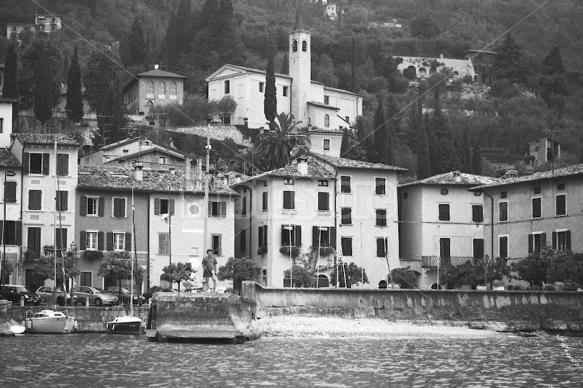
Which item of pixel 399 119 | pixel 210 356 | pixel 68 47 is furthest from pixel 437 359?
pixel 68 47

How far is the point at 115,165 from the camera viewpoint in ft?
337

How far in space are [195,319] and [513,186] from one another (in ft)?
115

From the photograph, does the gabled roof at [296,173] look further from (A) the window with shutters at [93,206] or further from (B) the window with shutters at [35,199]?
(B) the window with shutters at [35,199]

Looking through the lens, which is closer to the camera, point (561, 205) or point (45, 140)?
point (561, 205)

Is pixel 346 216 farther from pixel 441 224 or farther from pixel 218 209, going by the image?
pixel 218 209

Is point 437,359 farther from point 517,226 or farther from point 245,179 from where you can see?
point 245,179

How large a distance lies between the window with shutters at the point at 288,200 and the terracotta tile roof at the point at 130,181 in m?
3.16

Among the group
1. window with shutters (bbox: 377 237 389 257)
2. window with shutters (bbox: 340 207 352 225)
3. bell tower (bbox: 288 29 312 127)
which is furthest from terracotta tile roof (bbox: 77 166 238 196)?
bell tower (bbox: 288 29 312 127)

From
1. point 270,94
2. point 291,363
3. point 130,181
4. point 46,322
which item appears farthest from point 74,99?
point 291,363

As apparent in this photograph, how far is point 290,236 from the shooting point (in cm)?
8956

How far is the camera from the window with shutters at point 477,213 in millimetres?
94375

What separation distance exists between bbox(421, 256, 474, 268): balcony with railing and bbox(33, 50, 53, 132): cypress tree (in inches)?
A: 1738

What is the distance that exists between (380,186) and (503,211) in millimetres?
9379

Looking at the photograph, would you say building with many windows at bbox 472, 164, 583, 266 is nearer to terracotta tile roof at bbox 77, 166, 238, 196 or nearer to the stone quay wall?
the stone quay wall
